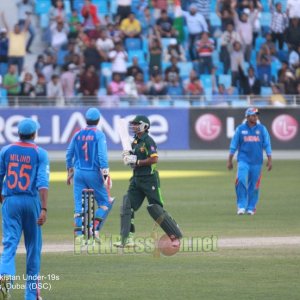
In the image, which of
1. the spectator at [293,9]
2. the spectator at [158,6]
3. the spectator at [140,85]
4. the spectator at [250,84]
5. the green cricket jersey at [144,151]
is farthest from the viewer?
the spectator at [158,6]

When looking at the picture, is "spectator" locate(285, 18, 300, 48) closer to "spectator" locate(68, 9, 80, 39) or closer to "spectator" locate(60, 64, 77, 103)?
"spectator" locate(68, 9, 80, 39)

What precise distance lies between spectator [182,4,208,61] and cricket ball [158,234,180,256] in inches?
874

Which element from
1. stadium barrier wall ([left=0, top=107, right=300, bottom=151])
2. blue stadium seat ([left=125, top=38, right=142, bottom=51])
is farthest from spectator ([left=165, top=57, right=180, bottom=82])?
blue stadium seat ([left=125, top=38, right=142, bottom=51])

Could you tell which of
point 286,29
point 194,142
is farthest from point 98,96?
point 286,29

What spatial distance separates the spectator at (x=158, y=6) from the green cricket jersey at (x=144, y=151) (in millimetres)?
23220

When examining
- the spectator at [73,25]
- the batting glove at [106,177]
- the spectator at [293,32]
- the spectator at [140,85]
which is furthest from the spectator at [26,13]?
the batting glove at [106,177]

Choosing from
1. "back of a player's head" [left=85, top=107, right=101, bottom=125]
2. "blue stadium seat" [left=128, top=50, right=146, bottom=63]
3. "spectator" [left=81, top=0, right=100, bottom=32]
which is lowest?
"back of a player's head" [left=85, top=107, right=101, bottom=125]

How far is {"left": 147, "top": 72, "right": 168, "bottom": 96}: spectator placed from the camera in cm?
3631

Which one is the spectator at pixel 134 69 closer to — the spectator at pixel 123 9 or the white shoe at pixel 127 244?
the spectator at pixel 123 9

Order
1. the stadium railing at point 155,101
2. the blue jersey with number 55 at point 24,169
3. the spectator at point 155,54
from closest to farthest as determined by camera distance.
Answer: the blue jersey with number 55 at point 24,169
the stadium railing at point 155,101
the spectator at point 155,54

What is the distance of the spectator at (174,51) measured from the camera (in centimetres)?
3756

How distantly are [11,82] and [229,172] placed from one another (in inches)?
304

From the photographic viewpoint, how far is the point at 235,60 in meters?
38.1

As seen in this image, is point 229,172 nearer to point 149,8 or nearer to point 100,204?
point 149,8
